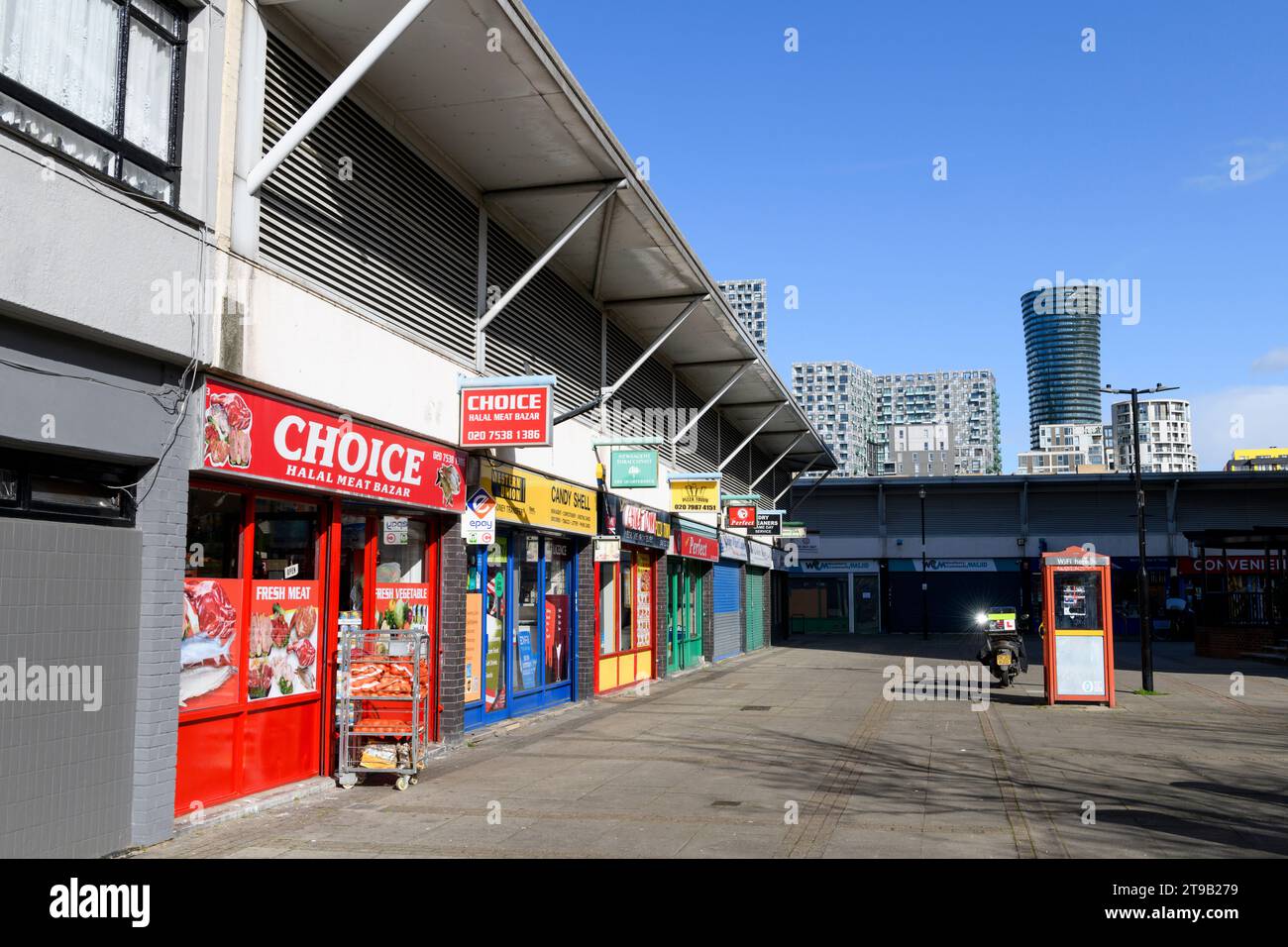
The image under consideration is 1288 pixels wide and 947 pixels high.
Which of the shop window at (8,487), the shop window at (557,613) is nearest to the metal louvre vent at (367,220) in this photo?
the shop window at (8,487)

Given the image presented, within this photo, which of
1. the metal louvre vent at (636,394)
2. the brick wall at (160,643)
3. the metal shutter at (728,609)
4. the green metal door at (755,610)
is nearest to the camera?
the brick wall at (160,643)

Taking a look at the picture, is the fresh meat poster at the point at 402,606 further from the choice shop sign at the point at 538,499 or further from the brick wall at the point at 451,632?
the choice shop sign at the point at 538,499

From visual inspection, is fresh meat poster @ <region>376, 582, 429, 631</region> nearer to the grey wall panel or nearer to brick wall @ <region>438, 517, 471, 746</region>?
brick wall @ <region>438, 517, 471, 746</region>

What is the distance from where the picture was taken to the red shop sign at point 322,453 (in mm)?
8797

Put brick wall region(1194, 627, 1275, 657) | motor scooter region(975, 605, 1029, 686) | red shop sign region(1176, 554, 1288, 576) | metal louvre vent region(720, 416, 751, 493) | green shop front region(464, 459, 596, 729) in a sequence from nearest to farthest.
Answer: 1. green shop front region(464, 459, 596, 729)
2. motor scooter region(975, 605, 1029, 686)
3. brick wall region(1194, 627, 1275, 657)
4. metal louvre vent region(720, 416, 751, 493)
5. red shop sign region(1176, 554, 1288, 576)

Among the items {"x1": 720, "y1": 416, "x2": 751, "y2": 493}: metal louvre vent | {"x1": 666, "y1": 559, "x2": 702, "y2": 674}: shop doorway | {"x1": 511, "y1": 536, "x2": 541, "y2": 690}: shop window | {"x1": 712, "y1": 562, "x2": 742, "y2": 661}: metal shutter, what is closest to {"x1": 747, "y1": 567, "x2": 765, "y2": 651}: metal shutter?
{"x1": 712, "y1": 562, "x2": 742, "y2": 661}: metal shutter

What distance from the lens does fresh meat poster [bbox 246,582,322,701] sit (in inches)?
380

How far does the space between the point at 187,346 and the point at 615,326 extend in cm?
1279

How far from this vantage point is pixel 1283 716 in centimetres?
1647

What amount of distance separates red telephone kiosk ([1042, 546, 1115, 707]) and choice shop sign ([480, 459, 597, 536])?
7661mm

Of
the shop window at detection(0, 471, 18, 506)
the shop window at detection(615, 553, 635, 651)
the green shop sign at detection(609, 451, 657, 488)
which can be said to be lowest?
the shop window at detection(615, 553, 635, 651)

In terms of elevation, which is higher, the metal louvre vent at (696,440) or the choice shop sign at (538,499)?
the metal louvre vent at (696,440)
